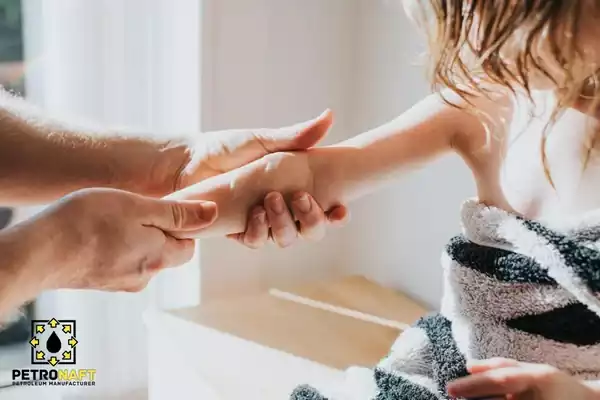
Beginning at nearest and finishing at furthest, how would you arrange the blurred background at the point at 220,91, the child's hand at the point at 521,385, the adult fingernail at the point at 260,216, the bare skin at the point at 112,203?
the child's hand at the point at 521,385 < the bare skin at the point at 112,203 < the adult fingernail at the point at 260,216 < the blurred background at the point at 220,91

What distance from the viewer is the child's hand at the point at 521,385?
24.2 inches

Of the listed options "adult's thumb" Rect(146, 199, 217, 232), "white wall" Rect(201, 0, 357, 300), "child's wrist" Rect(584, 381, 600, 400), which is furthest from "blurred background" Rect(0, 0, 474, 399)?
"child's wrist" Rect(584, 381, 600, 400)

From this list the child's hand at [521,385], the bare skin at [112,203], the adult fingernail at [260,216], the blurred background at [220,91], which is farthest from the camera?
the blurred background at [220,91]

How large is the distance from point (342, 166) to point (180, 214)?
203 millimetres

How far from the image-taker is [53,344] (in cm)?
136

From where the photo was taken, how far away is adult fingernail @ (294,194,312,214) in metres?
0.90

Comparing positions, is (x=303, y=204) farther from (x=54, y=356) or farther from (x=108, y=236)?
(x=54, y=356)

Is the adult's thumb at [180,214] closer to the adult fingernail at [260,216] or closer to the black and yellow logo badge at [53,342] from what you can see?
the adult fingernail at [260,216]

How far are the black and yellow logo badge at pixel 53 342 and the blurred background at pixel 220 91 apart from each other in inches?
0.7

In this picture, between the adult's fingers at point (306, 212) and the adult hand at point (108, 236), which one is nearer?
the adult hand at point (108, 236)

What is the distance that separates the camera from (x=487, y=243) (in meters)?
0.77

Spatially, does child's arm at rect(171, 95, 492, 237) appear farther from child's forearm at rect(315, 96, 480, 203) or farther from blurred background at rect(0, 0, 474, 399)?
blurred background at rect(0, 0, 474, 399)

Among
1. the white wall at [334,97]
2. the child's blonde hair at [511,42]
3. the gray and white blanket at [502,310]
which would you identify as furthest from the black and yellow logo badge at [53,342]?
the child's blonde hair at [511,42]

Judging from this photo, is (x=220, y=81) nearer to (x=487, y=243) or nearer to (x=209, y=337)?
(x=209, y=337)
